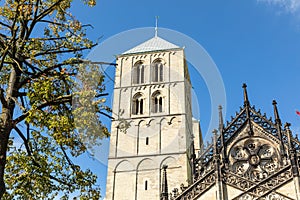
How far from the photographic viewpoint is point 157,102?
2909 cm

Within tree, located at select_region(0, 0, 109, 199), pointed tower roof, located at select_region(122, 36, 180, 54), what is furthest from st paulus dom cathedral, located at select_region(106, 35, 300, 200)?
tree, located at select_region(0, 0, 109, 199)

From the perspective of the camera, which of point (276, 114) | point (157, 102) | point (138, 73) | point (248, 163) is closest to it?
point (248, 163)

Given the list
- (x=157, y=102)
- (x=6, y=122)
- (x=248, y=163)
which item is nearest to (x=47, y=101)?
(x=6, y=122)

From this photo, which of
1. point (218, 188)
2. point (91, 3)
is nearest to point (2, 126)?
point (91, 3)

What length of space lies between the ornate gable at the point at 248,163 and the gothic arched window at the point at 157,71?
28.4 feet

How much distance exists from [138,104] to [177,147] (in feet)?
16.9

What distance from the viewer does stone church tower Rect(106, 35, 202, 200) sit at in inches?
992

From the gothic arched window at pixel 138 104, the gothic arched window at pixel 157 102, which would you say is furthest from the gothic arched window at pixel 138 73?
the gothic arched window at pixel 157 102

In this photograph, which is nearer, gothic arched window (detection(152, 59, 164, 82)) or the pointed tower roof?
gothic arched window (detection(152, 59, 164, 82))

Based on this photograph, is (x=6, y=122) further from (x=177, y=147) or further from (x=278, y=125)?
(x=177, y=147)

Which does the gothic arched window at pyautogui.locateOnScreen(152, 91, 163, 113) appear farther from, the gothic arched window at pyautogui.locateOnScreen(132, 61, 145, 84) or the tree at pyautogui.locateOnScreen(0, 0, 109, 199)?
the tree at pyautogui.locateOnScreen(0, 0, 109, 199)

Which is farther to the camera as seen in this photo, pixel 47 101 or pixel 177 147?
pixel 177 147

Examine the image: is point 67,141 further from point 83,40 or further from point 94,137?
point 83,40

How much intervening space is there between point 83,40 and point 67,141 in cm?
253
